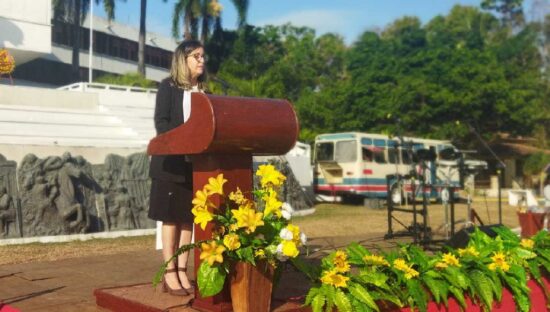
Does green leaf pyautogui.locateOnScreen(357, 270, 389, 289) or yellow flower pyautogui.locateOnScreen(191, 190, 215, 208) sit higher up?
yellow flower pyautogui.locateOnScreen(191, 190, 215, 208)

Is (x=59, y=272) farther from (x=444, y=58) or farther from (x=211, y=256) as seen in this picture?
(x=444, y=58)

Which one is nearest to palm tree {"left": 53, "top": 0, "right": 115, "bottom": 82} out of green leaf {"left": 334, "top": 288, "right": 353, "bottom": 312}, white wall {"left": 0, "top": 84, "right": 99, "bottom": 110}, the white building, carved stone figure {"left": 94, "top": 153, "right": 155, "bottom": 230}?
the white building

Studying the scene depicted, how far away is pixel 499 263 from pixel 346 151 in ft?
51.3

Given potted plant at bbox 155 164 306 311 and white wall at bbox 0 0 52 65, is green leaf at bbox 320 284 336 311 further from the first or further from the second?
white wall at bbox 0 0 52 65

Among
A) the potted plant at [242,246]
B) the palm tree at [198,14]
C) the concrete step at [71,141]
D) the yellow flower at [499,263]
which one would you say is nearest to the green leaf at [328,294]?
the potted plant at [242,246]

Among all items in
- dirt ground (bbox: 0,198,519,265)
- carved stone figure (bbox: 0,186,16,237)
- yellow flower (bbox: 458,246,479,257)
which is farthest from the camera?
carved stone figure (bbox: 0,186,16,237)

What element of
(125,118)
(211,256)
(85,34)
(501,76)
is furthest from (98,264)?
(85,34)

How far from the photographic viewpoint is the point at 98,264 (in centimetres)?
545

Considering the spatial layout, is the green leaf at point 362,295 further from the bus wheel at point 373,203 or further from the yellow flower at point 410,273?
the bus wheel at point 373,203

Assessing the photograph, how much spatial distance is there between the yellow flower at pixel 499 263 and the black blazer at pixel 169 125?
176 cm

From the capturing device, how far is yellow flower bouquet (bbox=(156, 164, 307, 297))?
8.41ft

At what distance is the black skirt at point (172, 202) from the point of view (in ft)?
11.1

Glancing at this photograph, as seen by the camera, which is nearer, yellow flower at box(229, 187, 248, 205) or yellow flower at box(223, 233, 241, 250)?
yellow flower at box(223, 233, 241, 250)

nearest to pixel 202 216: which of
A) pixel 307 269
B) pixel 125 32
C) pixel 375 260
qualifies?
pixel 307 269
